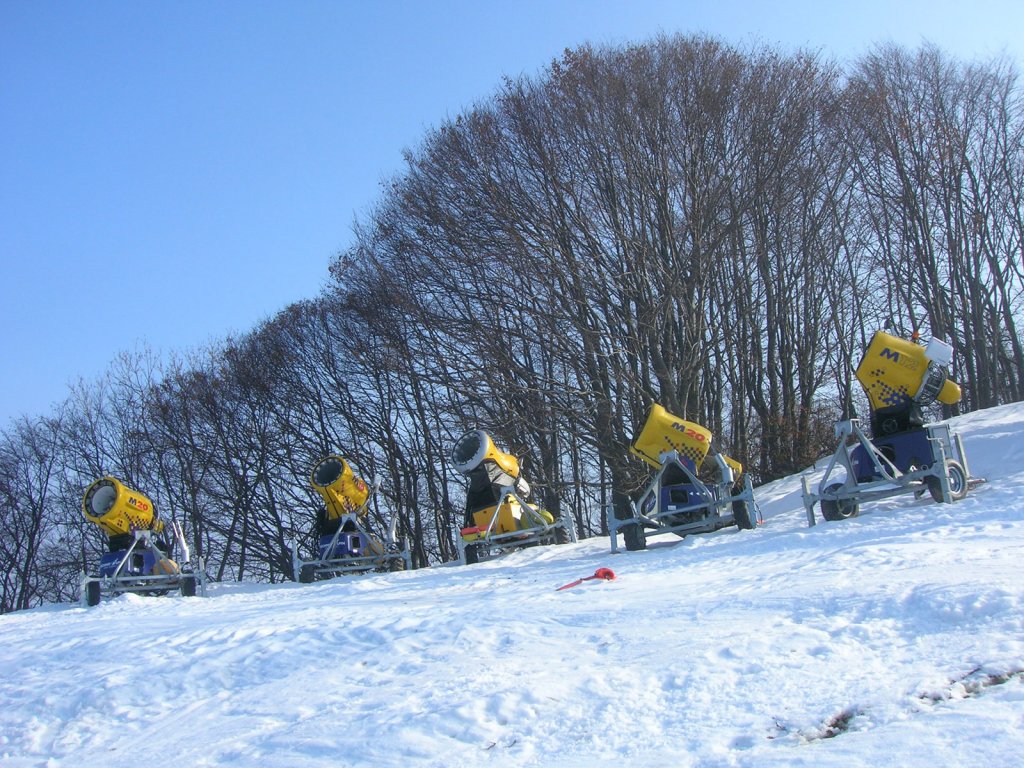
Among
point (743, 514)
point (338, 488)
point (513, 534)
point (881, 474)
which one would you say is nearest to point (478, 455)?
point (513, 534)

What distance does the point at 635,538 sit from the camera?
13055mm

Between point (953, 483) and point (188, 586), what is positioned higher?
point (188, 586)

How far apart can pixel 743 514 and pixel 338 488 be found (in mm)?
8531

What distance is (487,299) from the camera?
21531 mm

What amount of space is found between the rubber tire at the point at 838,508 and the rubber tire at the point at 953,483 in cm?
115

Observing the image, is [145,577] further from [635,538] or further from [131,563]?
[635,538]

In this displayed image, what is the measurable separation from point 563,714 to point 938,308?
2411 centimetres

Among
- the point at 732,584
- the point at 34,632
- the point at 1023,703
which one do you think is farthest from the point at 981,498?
the point at 34,632

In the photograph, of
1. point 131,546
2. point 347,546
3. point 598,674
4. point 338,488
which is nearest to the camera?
point 598,674

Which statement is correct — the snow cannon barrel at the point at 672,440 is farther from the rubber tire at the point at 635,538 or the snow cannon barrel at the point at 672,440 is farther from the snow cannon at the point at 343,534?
the snow cannon at the point at 343,534

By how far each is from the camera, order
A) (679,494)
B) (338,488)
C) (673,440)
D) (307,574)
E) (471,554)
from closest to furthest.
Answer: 1. (679,494)
2. (673,440)
3. (471,554)
4. (307,574)
5. (338,488)

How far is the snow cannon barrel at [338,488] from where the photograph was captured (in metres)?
17.5

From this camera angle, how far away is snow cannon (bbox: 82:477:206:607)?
15.8m

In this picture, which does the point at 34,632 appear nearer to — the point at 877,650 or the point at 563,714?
the point at 563,714
